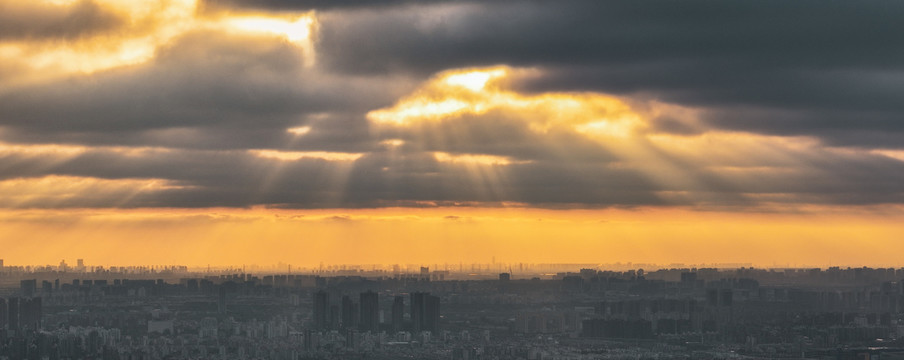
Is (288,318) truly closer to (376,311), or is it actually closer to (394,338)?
(376,311)

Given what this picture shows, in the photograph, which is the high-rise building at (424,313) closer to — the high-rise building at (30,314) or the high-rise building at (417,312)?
the high-rise building at (417,312)

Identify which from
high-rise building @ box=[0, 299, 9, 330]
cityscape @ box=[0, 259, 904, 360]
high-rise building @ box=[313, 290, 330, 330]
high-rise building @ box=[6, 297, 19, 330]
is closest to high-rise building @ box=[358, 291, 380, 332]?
cityscape @ box=[0, 259, 904, 360]

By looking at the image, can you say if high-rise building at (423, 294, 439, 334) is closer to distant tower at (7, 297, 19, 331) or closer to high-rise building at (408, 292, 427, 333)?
high-rise building at (408, 292, 427, 333)

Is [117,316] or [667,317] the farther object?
[117,316]

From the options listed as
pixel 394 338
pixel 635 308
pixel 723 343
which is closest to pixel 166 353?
pixel 394 338

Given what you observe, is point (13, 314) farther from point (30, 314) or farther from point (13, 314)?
point (30, 314)

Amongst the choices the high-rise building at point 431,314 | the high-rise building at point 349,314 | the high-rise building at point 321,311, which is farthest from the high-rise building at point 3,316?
the high-rise building at point 431,314
